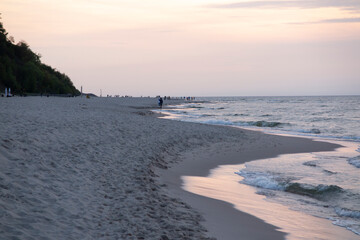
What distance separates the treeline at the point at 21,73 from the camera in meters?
68.8

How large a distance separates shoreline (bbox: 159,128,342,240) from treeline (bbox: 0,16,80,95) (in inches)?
2201

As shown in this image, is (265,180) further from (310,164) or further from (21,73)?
(21,73)

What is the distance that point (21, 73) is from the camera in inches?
3061

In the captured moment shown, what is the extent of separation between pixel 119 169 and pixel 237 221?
439 cm

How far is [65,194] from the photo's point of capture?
23.7ft

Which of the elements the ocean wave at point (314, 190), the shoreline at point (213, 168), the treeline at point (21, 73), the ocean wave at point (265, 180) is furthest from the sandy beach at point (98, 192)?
the treeline at point (21, 73)

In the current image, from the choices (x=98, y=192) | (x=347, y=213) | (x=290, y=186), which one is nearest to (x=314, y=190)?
(x=290, y=186)

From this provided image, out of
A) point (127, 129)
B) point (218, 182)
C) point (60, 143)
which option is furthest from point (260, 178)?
point (127, 129)

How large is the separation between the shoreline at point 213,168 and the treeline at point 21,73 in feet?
183

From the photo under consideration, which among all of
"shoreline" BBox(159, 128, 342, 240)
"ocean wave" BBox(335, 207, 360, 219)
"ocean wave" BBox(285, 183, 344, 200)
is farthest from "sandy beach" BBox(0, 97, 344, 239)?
"ocean wave" BBox(285, 183, 344, 200)

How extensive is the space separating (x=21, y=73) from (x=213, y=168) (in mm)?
75831

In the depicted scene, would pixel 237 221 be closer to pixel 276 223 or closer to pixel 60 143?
pixel 276 223

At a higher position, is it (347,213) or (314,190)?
(314,190)

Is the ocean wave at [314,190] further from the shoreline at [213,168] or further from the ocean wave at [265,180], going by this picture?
the shoreline at [213,168]
